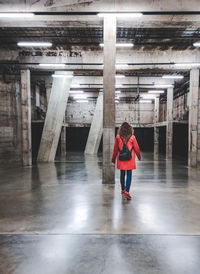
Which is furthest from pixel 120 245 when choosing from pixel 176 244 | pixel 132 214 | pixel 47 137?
pixel 47 137

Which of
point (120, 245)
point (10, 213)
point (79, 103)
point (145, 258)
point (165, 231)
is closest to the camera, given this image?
point (145, 258)

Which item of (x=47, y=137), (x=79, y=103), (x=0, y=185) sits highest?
(x=79, y=103)

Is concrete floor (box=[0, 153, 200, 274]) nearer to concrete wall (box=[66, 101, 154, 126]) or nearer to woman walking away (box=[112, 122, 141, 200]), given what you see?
woman walking away (box=[112, 122, 141, 200])

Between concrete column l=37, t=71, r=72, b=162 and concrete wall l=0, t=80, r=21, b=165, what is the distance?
173cm

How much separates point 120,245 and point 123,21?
298 inches

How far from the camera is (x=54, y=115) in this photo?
12.8m

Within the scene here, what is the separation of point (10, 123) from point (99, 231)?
36.9 ft

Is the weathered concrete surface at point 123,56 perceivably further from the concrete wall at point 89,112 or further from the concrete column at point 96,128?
the concrete wall at point 89,112

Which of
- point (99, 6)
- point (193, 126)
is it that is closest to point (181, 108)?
point (193, 126)

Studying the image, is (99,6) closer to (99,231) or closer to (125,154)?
(125,154)

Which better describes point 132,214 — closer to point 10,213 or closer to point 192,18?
point 10,213

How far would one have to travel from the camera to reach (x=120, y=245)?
276 cm

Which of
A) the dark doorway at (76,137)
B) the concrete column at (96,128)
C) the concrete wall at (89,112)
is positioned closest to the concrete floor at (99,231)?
the concrete column at (96,128)

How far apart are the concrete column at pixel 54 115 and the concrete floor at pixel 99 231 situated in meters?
7.50
